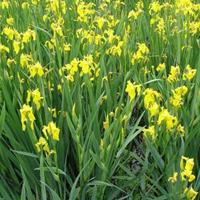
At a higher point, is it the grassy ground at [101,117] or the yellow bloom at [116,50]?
the yellow bloom at [116,50]

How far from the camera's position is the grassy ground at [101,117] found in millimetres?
1176

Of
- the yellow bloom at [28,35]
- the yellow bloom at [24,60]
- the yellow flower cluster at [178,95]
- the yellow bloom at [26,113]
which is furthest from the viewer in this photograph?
the yellow bloom at [28,35]

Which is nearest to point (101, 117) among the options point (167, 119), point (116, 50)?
point (116, 50)

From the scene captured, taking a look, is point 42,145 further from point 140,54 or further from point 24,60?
point 140,54

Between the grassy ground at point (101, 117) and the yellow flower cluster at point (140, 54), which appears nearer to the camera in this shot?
the grassy ground at point (101, 117)

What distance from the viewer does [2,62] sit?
5.13 ft

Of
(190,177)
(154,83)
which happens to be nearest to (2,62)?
(154,83)

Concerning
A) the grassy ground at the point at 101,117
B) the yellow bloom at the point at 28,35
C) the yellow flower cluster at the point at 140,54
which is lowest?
the grassy ground at the point at 101,117

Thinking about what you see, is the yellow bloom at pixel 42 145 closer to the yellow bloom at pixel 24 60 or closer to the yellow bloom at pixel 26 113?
the yellow bloom at pixel 26 113

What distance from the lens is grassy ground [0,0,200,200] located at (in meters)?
1.18

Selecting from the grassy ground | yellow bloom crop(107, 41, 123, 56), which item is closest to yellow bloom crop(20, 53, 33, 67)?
the grassy ground

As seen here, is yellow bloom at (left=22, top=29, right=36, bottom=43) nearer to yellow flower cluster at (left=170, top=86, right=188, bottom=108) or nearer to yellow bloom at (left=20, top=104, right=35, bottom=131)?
yellow bloom at (left=20, top=104, right=35, bottom=131)

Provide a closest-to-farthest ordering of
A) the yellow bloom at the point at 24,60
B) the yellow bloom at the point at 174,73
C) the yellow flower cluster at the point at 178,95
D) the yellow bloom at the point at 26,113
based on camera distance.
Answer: the yellow bloom at the point at 26,113 → the yellow flower cluster at the point at 178,95 → the yellow bloom at the point at 174,73 → the yellow bloom at the point at 24,60

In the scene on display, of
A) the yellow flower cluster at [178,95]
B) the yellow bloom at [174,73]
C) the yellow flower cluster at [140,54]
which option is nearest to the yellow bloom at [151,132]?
the yellow flower cluster at [178,95]
